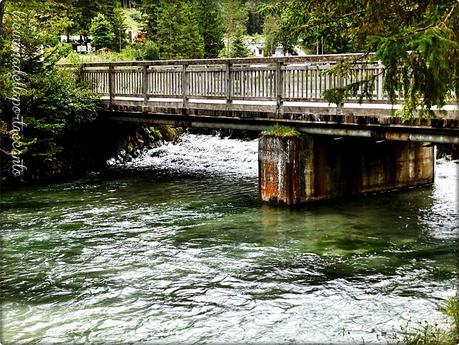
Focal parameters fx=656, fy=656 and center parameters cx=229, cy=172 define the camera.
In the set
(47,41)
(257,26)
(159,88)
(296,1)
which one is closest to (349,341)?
(296,1)

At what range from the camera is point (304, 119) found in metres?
16.5

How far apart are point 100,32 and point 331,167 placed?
48.5 meters

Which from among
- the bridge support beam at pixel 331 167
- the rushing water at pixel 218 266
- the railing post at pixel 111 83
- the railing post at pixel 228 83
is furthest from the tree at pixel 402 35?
the railing post at pixel 111 83

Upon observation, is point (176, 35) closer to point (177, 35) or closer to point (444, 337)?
point (177, 35)

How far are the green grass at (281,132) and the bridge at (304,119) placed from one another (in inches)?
4.9

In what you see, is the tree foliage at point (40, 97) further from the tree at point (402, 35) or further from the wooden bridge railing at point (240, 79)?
the tree at point (402, 35)

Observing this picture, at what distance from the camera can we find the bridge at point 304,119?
49.6 feet

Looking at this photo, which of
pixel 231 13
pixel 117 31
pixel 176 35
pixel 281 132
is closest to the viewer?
pixel 281 132

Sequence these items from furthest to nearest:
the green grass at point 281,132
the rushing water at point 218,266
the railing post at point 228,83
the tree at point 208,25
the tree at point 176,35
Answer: the tree at point 208,25 → the tree at point 176,35 → the railing post at point 228,83 → the green grass at point 281,132 → the rushing water at point 218,266

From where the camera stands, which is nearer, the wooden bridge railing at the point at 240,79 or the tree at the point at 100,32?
the wooden bridge railing at the point at 240,79

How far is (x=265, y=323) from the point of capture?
888 cm

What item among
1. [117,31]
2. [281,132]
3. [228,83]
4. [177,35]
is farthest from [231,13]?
[281,132]

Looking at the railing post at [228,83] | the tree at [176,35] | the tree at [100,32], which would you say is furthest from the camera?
the tree at [100,32]

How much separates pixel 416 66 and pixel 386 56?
951mm
